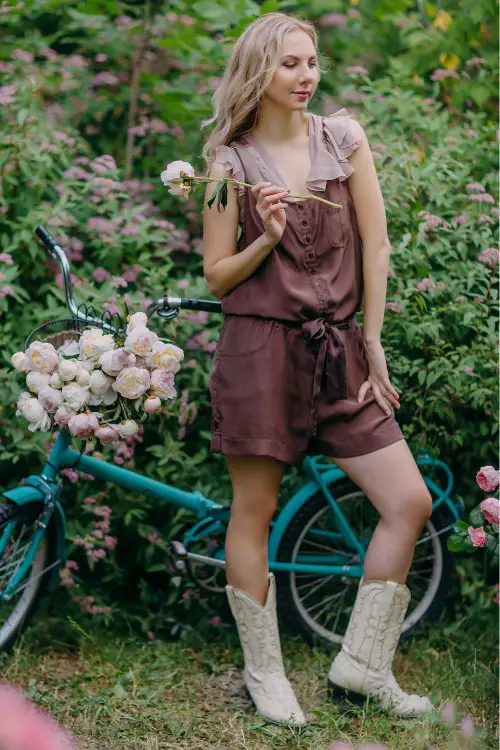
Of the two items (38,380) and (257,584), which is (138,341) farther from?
(257,584)

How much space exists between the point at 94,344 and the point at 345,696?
1.37m

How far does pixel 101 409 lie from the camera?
2.73 m

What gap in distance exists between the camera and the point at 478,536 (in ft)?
9.07

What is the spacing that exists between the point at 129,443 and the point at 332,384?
1.06 m

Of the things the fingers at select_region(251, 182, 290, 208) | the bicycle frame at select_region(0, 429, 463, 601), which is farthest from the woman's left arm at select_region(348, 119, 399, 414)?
the bicycle frame at select_region(0, 429, 463, 601)

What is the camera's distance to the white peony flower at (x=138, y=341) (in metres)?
2.63

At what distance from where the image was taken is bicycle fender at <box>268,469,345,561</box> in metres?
3.30

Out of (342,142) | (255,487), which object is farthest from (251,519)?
(342,142)

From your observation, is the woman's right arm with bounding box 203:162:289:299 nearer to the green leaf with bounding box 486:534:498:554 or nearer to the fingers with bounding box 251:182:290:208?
the fingers with bounding box 251:182:290:208

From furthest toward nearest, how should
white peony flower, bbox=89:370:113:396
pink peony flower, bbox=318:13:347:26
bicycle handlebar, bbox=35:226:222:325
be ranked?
pink peony flower, bbox=318:13:347:26 < bicycle handlebar, bbox=35:226:222:325 < white peony flower, bbox=89:370:113:396

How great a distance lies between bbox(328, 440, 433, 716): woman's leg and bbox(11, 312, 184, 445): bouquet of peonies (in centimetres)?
63

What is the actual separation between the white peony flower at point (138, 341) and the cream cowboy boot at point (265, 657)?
0.83 m

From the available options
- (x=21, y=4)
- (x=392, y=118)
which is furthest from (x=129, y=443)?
(x=21, y=4)

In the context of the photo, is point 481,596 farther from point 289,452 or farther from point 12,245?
point 12,245
